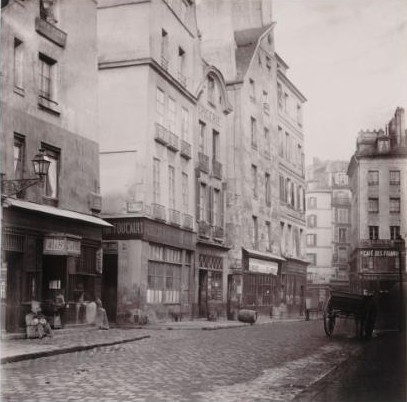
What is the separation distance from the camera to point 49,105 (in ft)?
56.2

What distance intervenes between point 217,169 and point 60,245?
14521mm

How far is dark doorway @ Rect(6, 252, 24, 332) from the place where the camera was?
15.3 meters

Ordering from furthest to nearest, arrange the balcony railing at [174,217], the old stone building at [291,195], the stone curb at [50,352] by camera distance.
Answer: the old stone building at [291,195] → the balcony railing at [174,217] → the stone curb at [50,352]

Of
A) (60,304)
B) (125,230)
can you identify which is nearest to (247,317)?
(125,230)

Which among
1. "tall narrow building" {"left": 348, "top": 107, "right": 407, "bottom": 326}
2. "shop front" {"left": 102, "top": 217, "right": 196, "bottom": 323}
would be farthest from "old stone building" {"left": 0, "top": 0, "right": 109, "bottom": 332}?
"tall narrow building" {"left": 348, "top": 107, "right": 407, "bottom": 326}

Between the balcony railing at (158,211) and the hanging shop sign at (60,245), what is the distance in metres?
6.40

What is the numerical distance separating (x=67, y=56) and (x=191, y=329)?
8.99 m

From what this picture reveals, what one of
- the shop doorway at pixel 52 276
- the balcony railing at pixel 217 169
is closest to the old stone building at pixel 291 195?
the balcony railing at pixel 217 169

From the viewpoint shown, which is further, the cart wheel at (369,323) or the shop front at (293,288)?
the shop front at (293,288)

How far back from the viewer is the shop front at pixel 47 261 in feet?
50.6

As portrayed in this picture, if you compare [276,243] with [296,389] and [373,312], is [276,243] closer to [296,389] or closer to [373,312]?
[373,312]

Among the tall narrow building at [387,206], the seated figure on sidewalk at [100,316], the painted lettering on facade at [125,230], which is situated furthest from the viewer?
the painted lettering on facade at [125,230]

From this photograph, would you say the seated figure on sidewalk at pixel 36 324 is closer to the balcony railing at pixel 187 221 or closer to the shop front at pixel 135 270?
the shop front at pixel 135 270

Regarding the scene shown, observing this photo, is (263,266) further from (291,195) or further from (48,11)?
(48,11)
